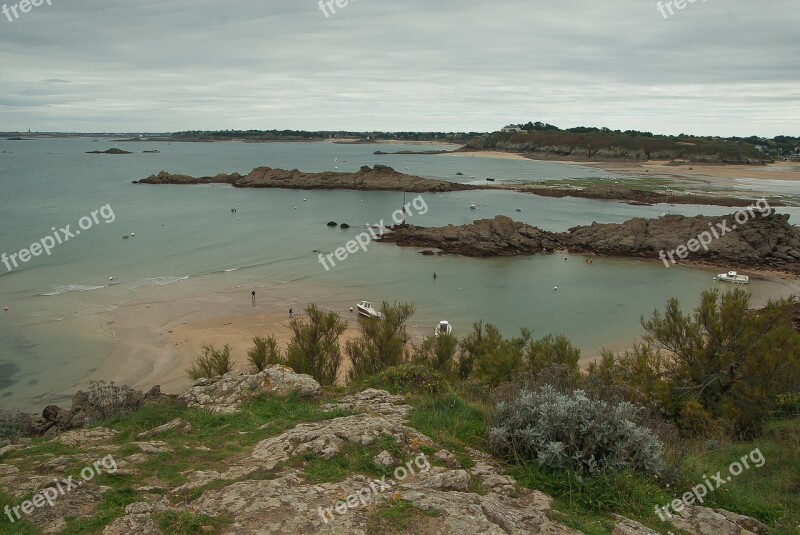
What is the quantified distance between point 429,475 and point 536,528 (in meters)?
1.36

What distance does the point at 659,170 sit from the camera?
115688mm

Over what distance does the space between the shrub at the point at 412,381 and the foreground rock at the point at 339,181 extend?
239 ft

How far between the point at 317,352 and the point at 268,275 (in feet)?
68.5

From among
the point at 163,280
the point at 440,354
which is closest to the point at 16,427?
the point at 440,354

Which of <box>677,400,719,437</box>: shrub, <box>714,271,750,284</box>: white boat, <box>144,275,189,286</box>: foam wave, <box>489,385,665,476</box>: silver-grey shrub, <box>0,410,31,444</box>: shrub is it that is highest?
<box>489,385,665,476</box>: silver-grey shrub

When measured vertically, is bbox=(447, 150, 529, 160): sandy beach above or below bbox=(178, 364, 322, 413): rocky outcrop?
above

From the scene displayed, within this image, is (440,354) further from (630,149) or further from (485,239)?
(630,149)

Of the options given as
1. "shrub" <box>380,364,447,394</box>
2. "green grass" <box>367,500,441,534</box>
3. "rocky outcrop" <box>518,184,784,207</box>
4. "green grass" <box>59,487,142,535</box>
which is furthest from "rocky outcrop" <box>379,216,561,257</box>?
"green grass" <box>59,487,142,535</box>

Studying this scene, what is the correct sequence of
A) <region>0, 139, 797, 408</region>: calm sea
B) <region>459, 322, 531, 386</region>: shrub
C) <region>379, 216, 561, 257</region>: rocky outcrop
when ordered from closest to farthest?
<region>459, 322, 531, 386</region>: shrub
<region>0, 139, 797, 408</region>: calm sea
<region>379, 216, 561, 257</region>: rocky outcrop

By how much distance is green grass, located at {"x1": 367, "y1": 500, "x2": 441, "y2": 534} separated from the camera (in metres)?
4.93

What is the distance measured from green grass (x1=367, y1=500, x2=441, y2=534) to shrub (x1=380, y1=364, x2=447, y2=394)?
4138mm

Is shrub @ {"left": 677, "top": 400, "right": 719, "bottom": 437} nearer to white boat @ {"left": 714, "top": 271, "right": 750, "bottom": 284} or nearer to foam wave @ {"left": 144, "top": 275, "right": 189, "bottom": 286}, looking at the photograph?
white boat @ {"left": 714, "top": 271, "right": 750, "bottom": 284}

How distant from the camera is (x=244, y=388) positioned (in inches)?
377

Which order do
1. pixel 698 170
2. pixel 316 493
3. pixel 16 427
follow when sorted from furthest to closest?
1. pixel 698 170
2. pixel 16 427
3. pixel 316 493
